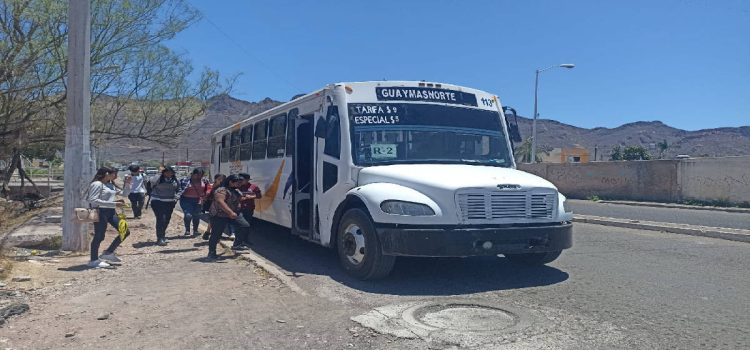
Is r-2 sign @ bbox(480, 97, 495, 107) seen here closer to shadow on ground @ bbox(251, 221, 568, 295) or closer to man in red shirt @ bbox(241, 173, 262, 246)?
shadow on ground @ bbox(251, 221, 568, 295)

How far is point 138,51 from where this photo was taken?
1554 cm

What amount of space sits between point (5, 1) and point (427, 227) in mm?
10413

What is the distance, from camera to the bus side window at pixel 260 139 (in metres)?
11.6

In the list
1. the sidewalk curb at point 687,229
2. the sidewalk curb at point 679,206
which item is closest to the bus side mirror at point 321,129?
the sidewalk curb at point 687,229

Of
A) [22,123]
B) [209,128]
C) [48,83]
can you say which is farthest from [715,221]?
[209,128]

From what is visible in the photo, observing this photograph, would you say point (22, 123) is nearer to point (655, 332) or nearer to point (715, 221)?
point (655, 332)

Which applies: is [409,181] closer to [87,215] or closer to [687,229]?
[87,215]

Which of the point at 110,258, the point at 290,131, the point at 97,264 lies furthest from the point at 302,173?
the point at 97,264

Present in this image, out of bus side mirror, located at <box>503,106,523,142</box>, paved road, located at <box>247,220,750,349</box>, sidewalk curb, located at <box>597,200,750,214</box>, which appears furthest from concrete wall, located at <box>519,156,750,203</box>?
bus side mirror, located at <box>503,106,523,142</box>

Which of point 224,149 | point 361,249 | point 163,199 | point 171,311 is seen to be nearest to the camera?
point 171,311

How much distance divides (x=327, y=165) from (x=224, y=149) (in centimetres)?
771

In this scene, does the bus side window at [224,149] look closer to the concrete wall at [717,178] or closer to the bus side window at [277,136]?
the bus side window at [277,136]

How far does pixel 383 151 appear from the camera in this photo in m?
7.91

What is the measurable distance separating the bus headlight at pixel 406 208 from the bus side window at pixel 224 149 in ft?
29.5
